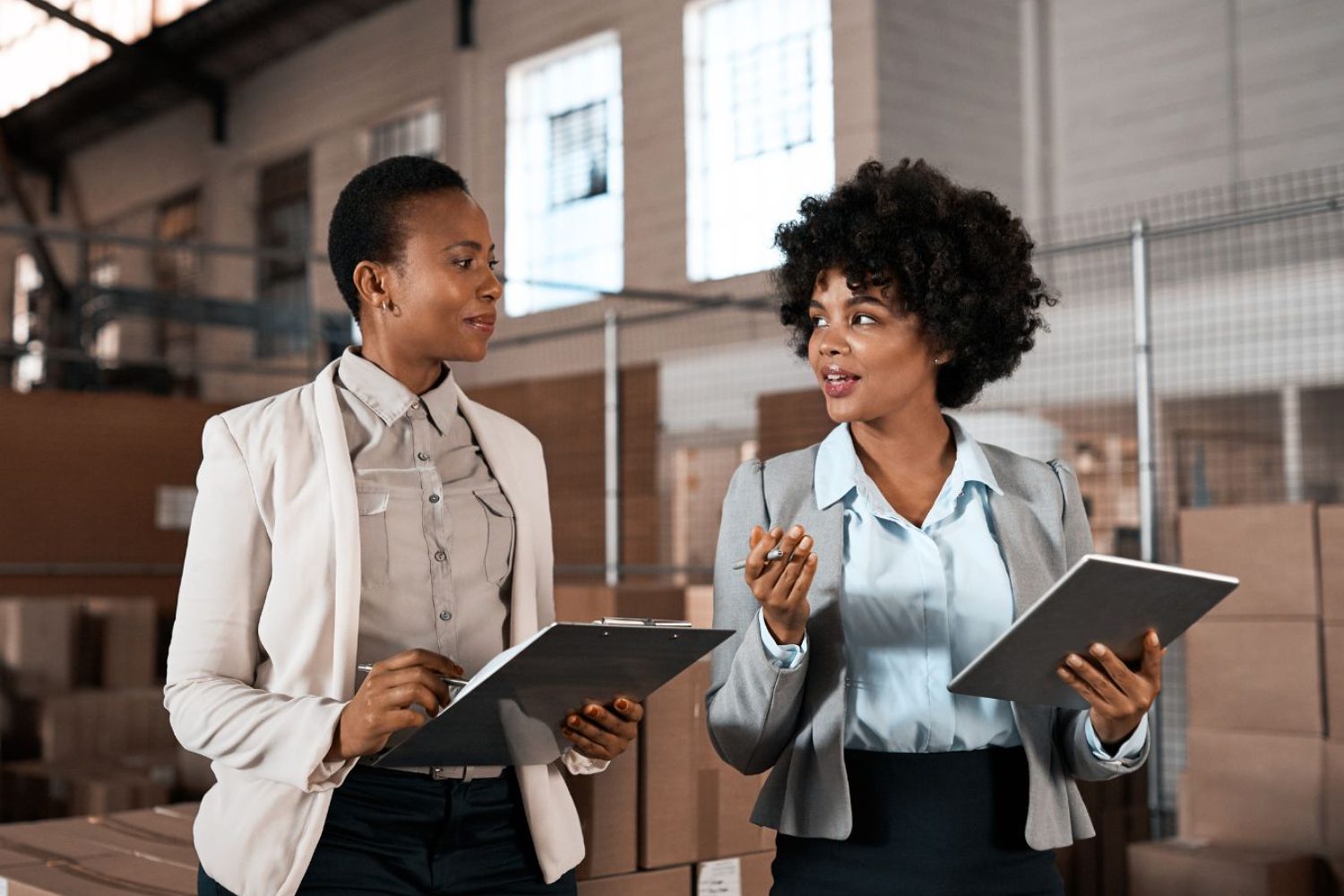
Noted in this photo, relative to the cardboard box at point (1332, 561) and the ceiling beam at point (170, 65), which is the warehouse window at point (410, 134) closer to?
the ceiling beam at point (170, 65)

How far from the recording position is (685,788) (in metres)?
2.16

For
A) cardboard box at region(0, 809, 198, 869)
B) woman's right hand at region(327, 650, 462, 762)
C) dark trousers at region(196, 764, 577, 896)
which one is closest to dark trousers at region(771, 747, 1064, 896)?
dark trousers at region(196, 764, 577, 896)

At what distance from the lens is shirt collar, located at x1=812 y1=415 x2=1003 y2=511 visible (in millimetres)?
1546

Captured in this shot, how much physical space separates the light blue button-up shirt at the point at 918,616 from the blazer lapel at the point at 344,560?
0.42 m

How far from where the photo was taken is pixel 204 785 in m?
4.60

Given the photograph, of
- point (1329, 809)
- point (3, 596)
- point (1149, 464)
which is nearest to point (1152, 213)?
point (1149, 464)

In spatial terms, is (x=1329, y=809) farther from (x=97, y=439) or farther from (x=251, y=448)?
(x=97, y=439)

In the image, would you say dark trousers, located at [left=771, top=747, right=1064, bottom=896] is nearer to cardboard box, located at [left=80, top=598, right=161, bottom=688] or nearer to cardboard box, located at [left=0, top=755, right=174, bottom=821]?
cardboard box, located at [left=0, top=755, right=174, bottom=821]

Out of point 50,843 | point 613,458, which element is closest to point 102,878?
point 50,843

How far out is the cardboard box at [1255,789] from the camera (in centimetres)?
335

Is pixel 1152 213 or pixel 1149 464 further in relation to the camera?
pixel 1152 213

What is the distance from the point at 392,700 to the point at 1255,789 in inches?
108

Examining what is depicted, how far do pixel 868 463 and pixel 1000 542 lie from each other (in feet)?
0.59

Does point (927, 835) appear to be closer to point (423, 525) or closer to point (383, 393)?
point (423, 525)
